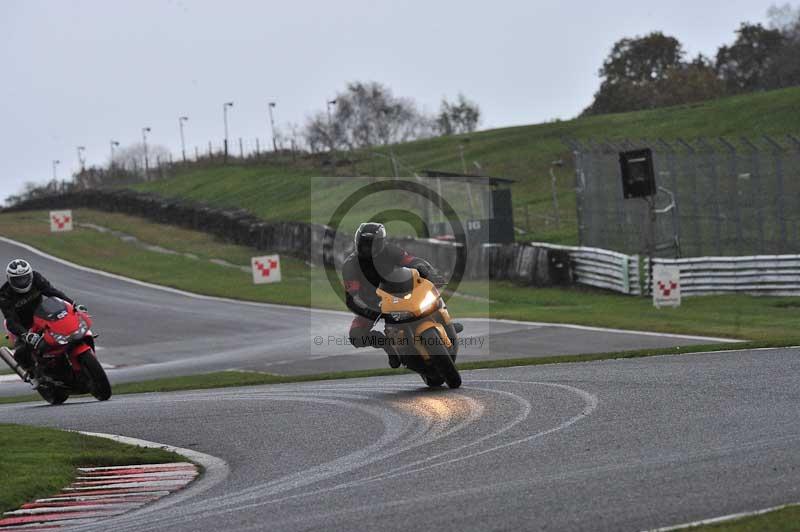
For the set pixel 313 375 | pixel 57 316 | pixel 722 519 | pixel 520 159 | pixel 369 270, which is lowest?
pixel 313 375

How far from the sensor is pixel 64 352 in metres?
15.3

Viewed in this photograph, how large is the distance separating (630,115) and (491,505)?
7820 centimetres

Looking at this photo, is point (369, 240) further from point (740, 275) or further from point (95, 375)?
point (740, 275)

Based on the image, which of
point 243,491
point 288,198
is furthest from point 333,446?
point 288,198

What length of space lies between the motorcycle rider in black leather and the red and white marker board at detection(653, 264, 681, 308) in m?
14.9

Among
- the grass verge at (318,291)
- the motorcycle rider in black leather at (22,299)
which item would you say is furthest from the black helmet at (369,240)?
the grass verge at (318,291)

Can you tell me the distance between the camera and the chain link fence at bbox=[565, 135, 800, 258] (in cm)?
2672

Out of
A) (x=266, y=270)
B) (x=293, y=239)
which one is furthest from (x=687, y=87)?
(x=266, y=270)

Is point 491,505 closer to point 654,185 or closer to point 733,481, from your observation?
point 733,481

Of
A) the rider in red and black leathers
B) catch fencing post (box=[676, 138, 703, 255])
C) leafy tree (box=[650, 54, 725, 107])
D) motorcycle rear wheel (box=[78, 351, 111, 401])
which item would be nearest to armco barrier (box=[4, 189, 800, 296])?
catch fencing post (box=[676, 138, 703, 255])

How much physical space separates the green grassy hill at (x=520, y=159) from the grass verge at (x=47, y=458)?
132ft

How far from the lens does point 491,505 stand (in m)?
7.49

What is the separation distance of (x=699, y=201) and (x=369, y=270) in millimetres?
17716

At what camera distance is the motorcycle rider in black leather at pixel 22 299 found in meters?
15.2
